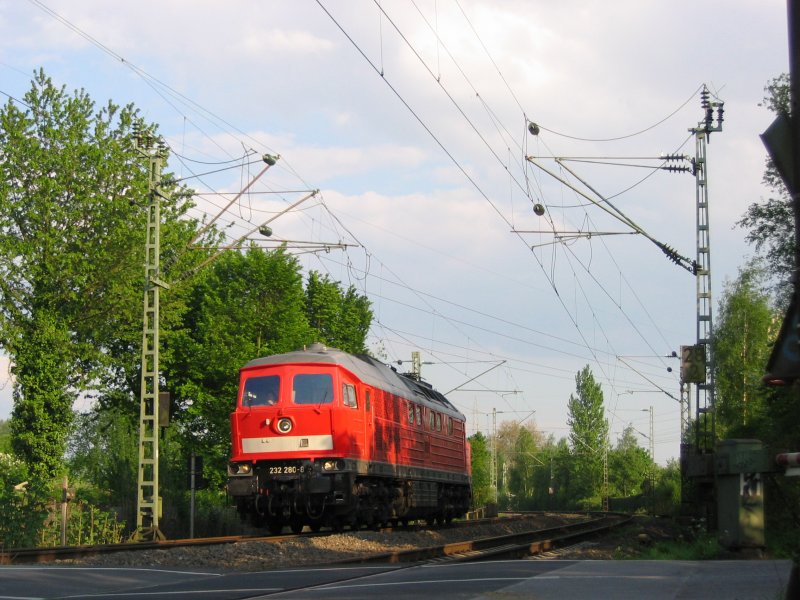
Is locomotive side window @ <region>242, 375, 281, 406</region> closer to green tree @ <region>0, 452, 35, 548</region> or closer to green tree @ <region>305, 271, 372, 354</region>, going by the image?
green tree @ <region>0, 452, 35, 548</region>

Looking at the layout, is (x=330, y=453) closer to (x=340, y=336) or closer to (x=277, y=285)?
(x=277, y=285)

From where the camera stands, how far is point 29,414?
119 ft

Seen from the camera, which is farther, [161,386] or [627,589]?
[161,386]

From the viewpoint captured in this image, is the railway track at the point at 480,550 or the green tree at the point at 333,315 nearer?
the railway track at the point at 480,550

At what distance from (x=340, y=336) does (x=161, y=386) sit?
13785 mm

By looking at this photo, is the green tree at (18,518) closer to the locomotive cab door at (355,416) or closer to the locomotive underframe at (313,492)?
the locomotive underframe at (313,492)

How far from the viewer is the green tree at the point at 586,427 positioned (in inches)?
3627

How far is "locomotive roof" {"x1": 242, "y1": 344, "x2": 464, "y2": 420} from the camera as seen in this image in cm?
2266

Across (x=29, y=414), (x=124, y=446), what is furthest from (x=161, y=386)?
(x=29, y=414)

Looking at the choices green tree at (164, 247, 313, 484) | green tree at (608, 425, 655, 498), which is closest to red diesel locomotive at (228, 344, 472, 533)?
green tree at (164, 247, 313, 484)

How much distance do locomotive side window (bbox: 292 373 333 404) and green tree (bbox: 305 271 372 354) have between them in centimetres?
3358

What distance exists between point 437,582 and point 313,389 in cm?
1096

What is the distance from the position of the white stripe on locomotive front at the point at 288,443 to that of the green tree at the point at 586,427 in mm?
72586

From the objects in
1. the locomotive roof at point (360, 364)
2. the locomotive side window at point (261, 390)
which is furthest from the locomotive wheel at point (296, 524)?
the locomotive roof at point (360, 364)
